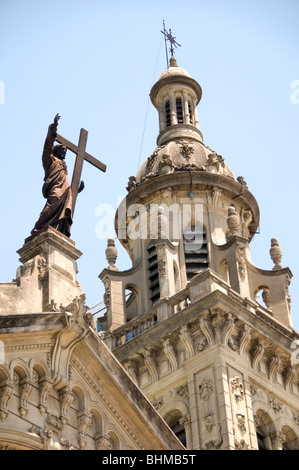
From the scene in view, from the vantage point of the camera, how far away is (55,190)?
2442 cm

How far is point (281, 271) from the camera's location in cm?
4353

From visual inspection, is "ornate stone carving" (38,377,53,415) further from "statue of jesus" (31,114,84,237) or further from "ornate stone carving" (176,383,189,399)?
"ornate stone carving" (176,383,189,399)

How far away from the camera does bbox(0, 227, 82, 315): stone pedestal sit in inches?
854

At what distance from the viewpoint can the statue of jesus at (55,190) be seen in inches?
941

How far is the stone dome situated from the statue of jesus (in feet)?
66.0

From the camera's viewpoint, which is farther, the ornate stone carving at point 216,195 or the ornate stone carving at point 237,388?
the ornate stone carving at point 216,195

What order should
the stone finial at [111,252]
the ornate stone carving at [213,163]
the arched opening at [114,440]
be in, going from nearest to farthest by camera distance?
the arched opening at [114,440]
the stone finial at [111,252]
the ornate stone carving at [213,163]

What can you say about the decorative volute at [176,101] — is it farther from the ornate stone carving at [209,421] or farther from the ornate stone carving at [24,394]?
the ornate stone carving at [24,394]

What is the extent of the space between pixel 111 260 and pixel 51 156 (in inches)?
738

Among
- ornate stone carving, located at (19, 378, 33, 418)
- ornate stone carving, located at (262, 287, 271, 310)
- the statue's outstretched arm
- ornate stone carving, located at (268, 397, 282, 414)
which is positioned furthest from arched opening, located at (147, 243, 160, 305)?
ornate stone carving, located at (19, 378, 33, 418)

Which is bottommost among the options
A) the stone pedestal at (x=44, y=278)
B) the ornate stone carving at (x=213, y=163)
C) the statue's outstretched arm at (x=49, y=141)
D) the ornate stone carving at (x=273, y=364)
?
the stone pedestal at (x=44, y=278)

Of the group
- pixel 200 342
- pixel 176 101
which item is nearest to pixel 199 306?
pixel 200 342

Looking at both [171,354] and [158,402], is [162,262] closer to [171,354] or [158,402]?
[171,354]

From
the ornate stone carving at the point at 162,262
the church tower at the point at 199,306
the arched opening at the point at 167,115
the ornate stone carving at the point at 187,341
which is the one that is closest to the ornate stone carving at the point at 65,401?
the church tower at the point at 199,306
